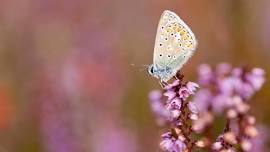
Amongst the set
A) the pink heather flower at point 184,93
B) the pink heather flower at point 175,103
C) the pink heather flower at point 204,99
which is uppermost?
the pink heather flower at point 204,99

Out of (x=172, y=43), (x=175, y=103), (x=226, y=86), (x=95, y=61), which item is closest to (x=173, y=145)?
(x=175, y=103)

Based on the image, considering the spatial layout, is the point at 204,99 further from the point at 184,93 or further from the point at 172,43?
the point at 184,93

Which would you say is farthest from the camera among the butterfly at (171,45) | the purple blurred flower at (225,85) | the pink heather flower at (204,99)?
the butterfly at (171,45)

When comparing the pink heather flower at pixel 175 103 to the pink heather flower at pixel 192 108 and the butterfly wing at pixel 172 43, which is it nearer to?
the pink heather flower at pixel 192 108

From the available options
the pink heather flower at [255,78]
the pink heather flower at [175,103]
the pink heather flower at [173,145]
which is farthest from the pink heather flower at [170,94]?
the pink heather flower at [255,78]

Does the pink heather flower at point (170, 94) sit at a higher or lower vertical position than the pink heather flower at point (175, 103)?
higher

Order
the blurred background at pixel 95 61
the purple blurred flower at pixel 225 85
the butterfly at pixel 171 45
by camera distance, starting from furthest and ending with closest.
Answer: the blurred background at pixel 95 61, the butterfly at pixel 171 45, the purple blurred flower at pixel 225 85

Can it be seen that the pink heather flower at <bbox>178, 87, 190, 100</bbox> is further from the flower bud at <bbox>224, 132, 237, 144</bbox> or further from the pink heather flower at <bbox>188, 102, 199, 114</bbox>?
the flower bud at <bbox>224, 132, 237, 144</bbox>

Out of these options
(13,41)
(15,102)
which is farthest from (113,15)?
(15,102)
